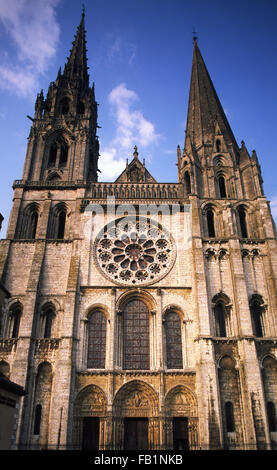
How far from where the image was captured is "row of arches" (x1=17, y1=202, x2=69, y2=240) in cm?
2153

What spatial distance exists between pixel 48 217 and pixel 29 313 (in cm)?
597

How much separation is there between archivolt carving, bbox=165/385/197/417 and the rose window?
547cm

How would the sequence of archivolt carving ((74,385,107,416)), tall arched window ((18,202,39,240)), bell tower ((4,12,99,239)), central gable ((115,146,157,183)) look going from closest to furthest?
archivolt carving ((74,385,107,416)) < tall arched window ((18,202,39,240)) < bell tower ((4,12,99,239)) < central gable ((115,146,157,183))

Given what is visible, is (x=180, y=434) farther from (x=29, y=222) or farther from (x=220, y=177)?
(x=220, y=177)

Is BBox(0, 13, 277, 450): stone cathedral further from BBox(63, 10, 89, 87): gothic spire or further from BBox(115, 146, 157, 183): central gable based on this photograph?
BBox(63, 10, 89, 87): gothic spire

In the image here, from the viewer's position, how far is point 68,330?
1761cm

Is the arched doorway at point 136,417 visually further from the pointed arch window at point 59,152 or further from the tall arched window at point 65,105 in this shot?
the tall arched window at point 65,105

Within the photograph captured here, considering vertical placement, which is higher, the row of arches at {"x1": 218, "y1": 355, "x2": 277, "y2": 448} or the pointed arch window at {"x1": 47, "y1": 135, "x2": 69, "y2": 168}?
the pointed arch window at {"x1": 47, "y1": 135, "x2": 69, "y2": 168}

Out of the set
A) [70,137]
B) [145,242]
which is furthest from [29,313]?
[70,137]

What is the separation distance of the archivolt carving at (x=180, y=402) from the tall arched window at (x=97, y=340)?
3.43 meters

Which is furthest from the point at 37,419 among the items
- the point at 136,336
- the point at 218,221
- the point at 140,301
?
the point at 218,221

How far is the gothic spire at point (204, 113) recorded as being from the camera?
26042 mm

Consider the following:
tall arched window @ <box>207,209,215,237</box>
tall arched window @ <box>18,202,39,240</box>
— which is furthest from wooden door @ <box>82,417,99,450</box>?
tall arched window @ <box>207,209,215,237</box>
